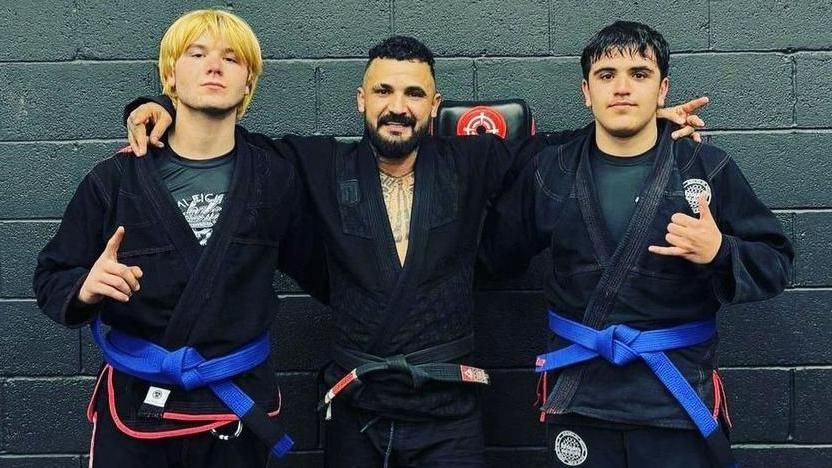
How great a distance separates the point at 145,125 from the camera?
8.87 feet

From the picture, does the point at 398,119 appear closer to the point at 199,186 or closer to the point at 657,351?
the point at 199,186

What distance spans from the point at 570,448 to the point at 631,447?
0.16 metres

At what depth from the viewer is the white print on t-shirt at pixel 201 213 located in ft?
8.57

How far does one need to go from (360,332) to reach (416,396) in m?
0.23

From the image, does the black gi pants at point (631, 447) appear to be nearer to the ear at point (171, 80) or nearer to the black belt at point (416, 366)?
the black belt at point (416, 366)

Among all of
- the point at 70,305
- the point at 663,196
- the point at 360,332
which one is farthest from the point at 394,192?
the point at 70,305

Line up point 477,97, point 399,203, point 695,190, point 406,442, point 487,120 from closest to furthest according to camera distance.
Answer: point 695,190
point 406,442
point 399,203
point 487,120
point 477,97

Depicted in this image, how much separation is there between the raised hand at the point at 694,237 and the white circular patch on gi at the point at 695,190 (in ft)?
0.50

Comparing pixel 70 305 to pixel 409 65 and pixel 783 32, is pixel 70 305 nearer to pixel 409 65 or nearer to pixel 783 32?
pixel 409 65

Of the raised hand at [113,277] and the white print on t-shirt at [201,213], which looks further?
the white print on t-shirt at [201,213]

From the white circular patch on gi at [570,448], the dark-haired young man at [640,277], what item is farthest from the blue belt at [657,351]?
the white circular patch on gi at [570,448]

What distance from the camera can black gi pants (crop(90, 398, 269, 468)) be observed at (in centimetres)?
252

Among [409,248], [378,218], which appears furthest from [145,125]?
[409,248]

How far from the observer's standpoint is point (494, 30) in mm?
3309
